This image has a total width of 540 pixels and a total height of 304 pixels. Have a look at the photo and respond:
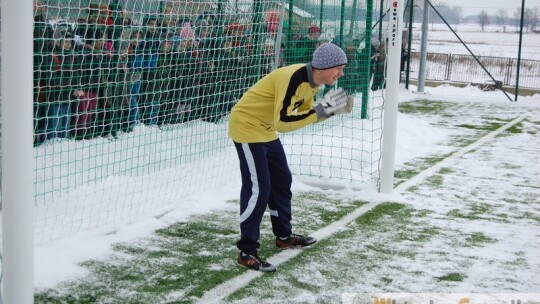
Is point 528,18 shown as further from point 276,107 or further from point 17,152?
point 17,152

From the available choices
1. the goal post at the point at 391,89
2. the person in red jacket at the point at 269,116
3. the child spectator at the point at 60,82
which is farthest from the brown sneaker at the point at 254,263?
the child spectator at the point at 60,82

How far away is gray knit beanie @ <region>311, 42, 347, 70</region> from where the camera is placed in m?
5.72

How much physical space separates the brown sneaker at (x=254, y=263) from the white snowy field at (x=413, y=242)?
9 cm

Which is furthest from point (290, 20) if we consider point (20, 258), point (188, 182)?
point (20, 258)

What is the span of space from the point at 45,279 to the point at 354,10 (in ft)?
28.9

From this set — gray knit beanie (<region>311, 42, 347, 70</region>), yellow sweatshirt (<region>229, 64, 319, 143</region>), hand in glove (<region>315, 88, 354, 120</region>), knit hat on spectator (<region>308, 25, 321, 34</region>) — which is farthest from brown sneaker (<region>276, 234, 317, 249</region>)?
knit hat on spectator (<region>308, 25, 321, 34</region>)

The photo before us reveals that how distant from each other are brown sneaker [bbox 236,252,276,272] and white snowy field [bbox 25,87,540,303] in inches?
3.5

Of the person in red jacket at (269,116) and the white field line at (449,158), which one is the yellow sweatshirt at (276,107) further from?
the white field line at (449,158)

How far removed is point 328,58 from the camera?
225 inches

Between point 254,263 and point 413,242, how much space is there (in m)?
1.61

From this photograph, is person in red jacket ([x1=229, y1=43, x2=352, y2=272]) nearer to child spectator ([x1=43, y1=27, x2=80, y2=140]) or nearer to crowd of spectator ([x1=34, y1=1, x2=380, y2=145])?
crowd of spectator ([x1=34, y1=1, x2=380, y2=145])

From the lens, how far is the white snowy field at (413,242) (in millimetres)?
5648

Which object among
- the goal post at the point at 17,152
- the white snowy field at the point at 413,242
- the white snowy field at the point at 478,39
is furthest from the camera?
the white snowy field at the point at 478,39

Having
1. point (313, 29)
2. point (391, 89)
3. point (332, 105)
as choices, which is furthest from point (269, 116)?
point (313, 29)
